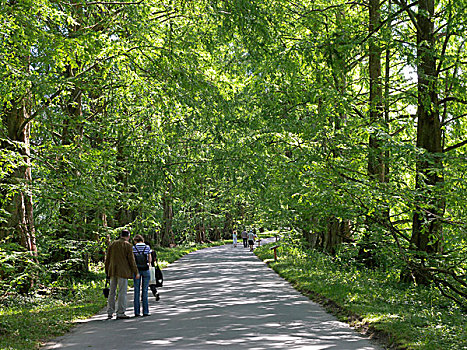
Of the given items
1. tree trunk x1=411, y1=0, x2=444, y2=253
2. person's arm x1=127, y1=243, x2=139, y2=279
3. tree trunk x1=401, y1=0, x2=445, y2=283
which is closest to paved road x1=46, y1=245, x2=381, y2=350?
person's arm x1=127, y1=243, x2=139, y2=279

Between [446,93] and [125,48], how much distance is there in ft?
26.7

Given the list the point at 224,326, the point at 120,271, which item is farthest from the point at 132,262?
the point at 224,326

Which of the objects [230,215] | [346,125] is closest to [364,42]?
[346,125]

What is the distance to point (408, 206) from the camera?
Answer: 461 inches

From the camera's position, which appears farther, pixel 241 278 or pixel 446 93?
pixel 241 278

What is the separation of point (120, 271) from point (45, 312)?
2.00 metres

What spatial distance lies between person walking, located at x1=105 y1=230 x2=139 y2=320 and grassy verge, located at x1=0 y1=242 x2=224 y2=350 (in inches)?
34.6

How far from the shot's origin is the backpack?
12.8 meters

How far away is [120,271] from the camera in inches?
468

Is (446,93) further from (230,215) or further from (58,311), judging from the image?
(230,215)

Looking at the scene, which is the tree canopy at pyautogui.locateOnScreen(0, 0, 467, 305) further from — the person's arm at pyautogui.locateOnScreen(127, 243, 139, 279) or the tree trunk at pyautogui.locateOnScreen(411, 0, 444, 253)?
the person's arm at pyautogui.locateOnScreen(127, 243, 139, 279)

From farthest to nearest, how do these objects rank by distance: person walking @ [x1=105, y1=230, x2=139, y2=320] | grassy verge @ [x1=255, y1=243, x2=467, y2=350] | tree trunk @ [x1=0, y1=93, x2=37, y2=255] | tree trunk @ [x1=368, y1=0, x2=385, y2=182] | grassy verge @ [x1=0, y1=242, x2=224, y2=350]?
tree trunk @ [x1=0, y1=93, x2=37, y2=255] → tree trunk @ [x1=368, y1=0, x2=385, y2=182] → person walking @ [x1=105, y1=230, x2=139, y2=320] → grassy verge @ [x1=0, y1=242, x2=224, y2=350] → grassy verge @ [x1=255, y1=243, x2=467, y2=350]

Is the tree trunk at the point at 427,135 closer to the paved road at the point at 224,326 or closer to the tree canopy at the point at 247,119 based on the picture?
the tree canopy at the point at 247,119

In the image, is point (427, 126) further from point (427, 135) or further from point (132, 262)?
point (132, 262)
